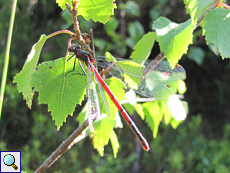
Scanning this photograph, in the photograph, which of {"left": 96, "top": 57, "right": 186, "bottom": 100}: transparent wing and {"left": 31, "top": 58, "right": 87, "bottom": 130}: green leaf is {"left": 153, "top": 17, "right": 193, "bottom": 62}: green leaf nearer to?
{"left": 96, "top": 57, "right": 186, "bottom": 100}: transparent wing

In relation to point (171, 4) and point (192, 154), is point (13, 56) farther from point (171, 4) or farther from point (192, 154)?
point (192, 154)

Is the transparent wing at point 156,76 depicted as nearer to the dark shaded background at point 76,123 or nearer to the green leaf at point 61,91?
the green leaf at point 61,91

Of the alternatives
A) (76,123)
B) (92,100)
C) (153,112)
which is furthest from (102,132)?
(76,123)

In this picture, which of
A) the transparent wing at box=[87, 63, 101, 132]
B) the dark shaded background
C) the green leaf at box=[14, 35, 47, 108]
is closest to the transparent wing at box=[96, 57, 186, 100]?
the transparent wing at box=[87, 63, 101, 132]

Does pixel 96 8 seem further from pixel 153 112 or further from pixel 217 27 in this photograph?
pixel 153 112

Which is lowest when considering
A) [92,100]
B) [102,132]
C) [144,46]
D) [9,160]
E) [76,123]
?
[76,123]
